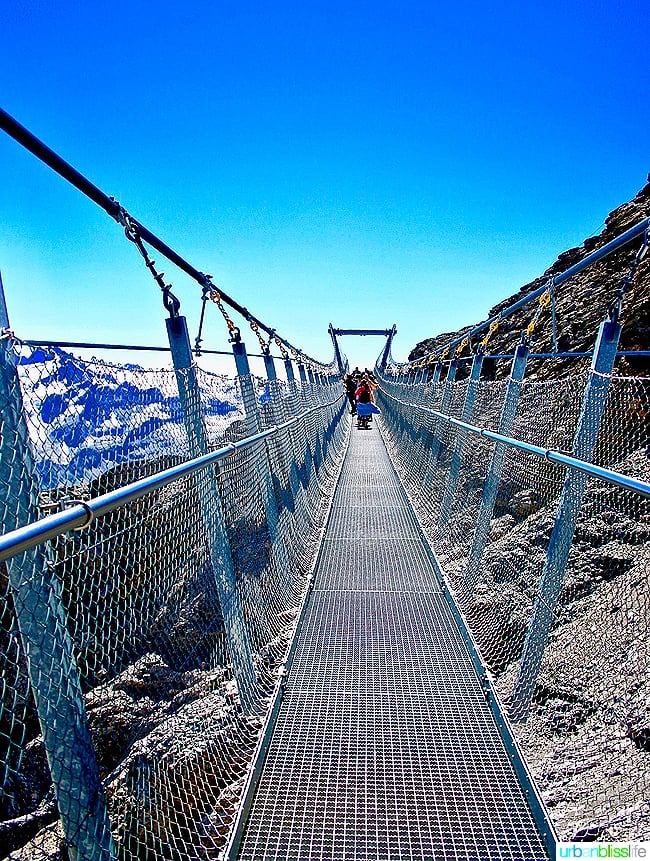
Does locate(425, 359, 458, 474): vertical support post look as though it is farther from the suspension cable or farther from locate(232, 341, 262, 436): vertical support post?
the suspension cable

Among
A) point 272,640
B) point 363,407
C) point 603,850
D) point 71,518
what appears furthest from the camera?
point 363,407

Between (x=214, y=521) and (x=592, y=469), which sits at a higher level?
(x=592, y=469)

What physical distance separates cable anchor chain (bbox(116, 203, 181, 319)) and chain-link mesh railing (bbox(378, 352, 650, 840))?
5.95ft

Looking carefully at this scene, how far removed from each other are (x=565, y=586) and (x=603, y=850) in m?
2.15

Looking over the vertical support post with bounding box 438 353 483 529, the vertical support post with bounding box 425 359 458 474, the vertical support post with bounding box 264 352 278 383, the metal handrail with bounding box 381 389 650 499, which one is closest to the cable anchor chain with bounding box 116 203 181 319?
the metal handrail with bounding box 381 389 650 499

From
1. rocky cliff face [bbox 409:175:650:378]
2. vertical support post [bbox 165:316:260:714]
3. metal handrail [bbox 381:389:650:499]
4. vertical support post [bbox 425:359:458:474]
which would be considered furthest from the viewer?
rocky cliff face [bbox 409:175:650:378]

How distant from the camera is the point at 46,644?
1.26 meters

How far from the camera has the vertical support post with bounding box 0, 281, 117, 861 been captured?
1.22 metres

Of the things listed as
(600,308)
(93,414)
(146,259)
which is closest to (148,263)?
(146,259)

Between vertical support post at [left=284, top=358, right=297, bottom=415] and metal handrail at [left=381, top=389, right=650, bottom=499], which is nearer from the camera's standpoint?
metal handrail at [left=381, top=389, right=650, bottom=499]

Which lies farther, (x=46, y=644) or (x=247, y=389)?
(x=247, y=389)

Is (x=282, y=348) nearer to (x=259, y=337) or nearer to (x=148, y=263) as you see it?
(x=259, y=337)

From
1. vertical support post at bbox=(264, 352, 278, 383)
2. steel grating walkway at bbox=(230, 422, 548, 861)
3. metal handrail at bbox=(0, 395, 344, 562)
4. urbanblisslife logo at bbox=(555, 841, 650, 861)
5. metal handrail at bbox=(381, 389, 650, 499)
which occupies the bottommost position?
steel grating walkway at bbox=(230, 422, 548, 861)

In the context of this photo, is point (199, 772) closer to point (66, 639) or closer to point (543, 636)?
point (66, 639)
